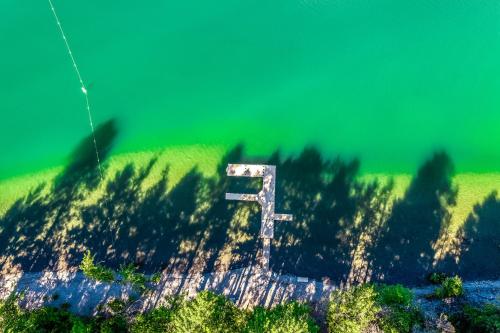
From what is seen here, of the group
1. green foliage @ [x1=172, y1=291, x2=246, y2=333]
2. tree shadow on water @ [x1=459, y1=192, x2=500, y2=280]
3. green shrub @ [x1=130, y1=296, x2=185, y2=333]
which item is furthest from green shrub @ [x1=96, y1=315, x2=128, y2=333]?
tree shadow on water @ [x1=459, y1=192, x2=500, y2=280]

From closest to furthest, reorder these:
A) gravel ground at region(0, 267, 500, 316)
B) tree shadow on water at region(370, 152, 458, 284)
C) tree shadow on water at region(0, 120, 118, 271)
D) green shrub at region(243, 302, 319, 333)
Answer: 1. green shrub at region(243, 302, 319, 333)
2. gravel ground at region(0, 267, 500, 316)
3. tree shadow on water at region(370, 152, 458, 284)
4. tree shadow on water at region(0, 120, 118, 271)

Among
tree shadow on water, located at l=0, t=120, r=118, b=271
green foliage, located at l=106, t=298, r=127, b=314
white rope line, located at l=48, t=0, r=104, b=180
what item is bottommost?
green foliage, located at l=106, t=298, r=127, b=314

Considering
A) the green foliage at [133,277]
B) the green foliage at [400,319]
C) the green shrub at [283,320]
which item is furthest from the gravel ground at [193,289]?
the green foliage at [400,319]

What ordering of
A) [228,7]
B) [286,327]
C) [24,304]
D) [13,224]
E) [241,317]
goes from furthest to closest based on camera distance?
1. [228,7]
2. [13,224]
3. [24,304]
4. [241,317]
5. [286,327]

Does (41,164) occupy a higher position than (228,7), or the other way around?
(228,7)

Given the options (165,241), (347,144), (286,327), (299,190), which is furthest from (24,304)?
(347,144)

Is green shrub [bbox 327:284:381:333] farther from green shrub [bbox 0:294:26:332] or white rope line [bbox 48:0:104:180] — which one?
white rope line [bbox 48:0:104:180]

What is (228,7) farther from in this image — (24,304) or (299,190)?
(24,304)

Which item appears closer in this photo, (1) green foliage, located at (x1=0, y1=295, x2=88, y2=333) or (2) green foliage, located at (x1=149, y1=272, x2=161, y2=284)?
(1) green foliage, located at (x1=0, y1=295, x2=88, y2=333)
